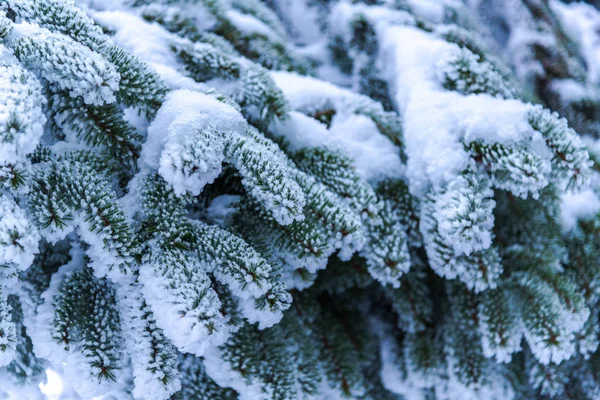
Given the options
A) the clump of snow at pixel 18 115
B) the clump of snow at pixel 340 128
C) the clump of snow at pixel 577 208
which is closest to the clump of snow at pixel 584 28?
the clump of snow at pixel 577 208

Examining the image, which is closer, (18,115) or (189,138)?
(18,115)

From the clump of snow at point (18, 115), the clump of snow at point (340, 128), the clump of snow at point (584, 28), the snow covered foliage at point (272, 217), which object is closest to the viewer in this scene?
the clump of snow at point (18, 115)

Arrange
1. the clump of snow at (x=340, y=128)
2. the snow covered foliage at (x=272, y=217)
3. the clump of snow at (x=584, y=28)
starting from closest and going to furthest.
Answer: the snow covered foliage at (x=272, y=217), the clump of snow at (x=340, y=128), the clump of snow at (x=584, y=28)

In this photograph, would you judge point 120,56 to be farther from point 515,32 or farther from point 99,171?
point 515,32

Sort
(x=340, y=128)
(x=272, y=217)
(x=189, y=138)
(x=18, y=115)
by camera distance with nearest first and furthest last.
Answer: (x=18, y=115)
(x=189, y=138)
(x=272, y=217)
(x=340, y=128)

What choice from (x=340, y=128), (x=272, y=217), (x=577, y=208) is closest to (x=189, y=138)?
(x=272, y=217)

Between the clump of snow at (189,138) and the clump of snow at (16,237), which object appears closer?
the clump of snow at (16,237)

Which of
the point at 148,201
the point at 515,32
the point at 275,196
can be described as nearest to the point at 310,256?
the point at 275,196

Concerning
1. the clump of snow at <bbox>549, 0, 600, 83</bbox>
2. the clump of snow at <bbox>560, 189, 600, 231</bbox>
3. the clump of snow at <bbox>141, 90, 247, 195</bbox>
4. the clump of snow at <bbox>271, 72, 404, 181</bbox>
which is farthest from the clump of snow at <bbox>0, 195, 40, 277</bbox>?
the clump of snow at <bbox>549, 0, 600, 83</bbox>

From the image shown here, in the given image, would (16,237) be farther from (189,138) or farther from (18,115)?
(189,138)

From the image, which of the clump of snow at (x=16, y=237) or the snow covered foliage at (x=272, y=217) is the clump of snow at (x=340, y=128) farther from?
the clump of snow at (x=16, y=237)
